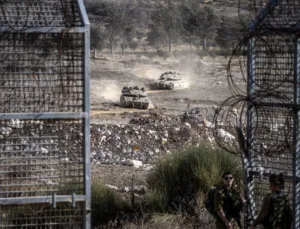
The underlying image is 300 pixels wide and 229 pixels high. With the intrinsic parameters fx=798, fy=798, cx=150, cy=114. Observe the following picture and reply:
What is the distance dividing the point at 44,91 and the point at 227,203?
7.72 feet

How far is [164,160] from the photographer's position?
13664mm

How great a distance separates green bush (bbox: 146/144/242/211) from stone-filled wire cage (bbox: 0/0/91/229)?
13.4 feet

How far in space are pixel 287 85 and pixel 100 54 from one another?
173 feet

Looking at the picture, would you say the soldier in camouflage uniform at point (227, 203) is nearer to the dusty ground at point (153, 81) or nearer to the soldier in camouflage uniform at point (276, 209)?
the soldier in camouflage uniform at point (276, 209)

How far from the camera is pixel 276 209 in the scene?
7.82 metres

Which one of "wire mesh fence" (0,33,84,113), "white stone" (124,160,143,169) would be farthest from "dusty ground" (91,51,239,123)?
"wire mesh fence" (0,33,84,113)

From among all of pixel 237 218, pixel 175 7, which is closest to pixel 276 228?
pixel 237 218

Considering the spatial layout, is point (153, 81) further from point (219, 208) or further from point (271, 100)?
point (271, 100)

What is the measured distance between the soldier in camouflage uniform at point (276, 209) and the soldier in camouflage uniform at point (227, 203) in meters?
0.63

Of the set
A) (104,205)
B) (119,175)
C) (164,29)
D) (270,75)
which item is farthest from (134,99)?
(164,29)

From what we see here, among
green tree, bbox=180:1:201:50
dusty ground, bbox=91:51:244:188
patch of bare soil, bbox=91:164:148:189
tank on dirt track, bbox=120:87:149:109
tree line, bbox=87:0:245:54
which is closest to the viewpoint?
patch of bare soil, bbox=91:164:148:189

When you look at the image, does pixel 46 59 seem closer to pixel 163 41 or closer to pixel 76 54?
pixel 76 54

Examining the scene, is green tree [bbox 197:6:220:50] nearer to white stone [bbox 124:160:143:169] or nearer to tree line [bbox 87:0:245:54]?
tree line [bbox 87:0:245:54]

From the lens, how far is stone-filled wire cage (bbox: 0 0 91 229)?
7641 millimetres
